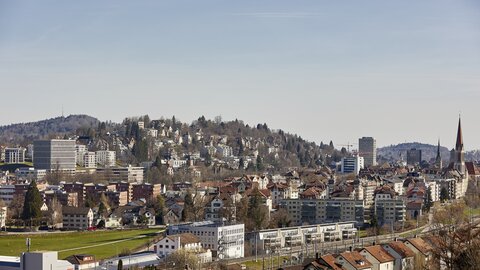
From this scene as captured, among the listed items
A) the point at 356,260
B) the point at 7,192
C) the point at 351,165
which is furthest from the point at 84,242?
the point at 351,165

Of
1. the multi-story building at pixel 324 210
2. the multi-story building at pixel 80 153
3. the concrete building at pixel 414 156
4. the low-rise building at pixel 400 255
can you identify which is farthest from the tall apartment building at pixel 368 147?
the low-rise building at pixel 400 255

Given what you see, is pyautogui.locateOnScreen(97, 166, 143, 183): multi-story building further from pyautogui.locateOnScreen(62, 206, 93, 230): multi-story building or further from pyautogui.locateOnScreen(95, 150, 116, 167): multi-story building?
pyautogui.locateOnScreen(62, 206, 93, 230): multi-story building

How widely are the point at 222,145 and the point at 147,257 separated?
60.1 m

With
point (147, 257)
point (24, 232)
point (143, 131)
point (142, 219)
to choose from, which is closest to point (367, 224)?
point (142, 219)

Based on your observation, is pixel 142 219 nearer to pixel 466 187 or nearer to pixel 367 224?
pixel 367 224

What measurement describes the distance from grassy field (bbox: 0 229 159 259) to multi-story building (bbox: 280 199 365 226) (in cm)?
793

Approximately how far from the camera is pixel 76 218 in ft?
127

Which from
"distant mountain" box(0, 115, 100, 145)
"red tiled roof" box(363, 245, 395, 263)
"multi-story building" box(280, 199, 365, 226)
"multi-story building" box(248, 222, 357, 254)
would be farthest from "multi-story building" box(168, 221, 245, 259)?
"distant mountain" box(0, 115, 100, 145)

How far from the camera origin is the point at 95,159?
7281 centimetres

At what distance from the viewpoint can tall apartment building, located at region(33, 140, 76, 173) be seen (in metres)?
65.7

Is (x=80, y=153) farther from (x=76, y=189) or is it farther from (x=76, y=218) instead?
(x=76, y=218)

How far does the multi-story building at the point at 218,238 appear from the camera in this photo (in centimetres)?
3011

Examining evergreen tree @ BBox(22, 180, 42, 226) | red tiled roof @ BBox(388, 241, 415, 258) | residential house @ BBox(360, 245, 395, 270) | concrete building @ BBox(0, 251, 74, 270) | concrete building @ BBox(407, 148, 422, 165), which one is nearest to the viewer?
concrete building @ BBox(0, 251, 74, 270)

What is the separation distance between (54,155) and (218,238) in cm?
3738
